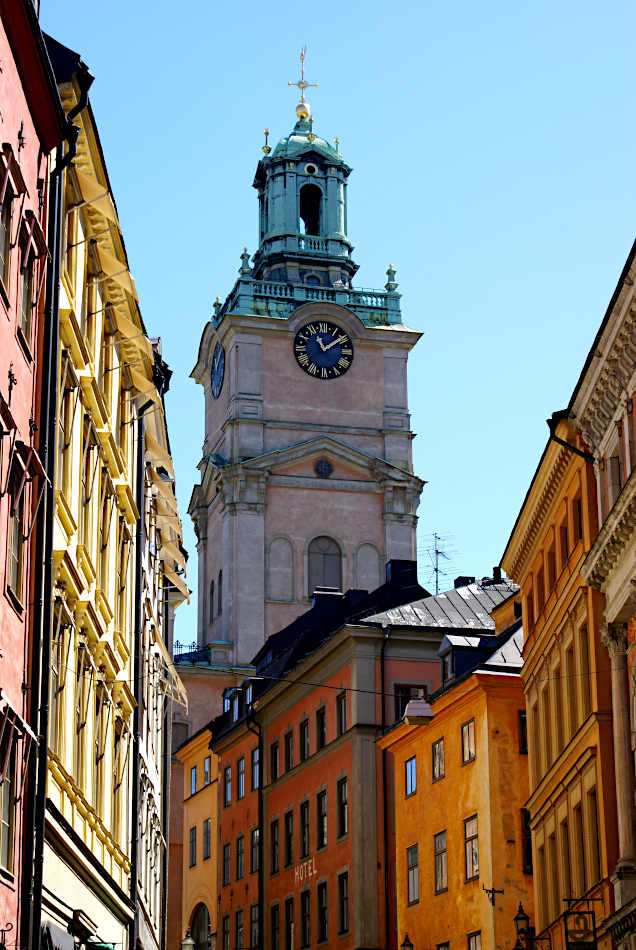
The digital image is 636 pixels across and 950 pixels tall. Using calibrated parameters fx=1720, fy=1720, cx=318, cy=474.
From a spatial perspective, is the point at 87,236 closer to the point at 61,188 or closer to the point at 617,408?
the point at 61,188

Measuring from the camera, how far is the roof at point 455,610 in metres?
57.7

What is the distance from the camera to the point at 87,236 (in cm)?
2609

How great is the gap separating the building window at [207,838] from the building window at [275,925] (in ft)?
32.8

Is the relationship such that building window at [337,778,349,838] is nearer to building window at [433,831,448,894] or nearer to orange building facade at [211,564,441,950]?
orange building facade at [211,564,441,950]

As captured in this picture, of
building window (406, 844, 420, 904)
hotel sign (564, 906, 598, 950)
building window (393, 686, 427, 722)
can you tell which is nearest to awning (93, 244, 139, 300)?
hotel sign (564, 906, 598, 950)

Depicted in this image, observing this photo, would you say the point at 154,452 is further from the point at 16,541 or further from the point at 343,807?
the point at 343,807

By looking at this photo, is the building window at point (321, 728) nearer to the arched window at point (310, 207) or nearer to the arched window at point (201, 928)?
the arched window at point (201, 928)

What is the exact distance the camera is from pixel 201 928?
234 feet

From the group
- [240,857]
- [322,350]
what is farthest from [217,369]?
[240,857]

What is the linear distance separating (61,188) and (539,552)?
2062cm

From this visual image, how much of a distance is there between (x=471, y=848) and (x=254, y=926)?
70.3 ft

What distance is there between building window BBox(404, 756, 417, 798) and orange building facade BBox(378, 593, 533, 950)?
29 mm

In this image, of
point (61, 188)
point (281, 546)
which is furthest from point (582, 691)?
point (281, 546)

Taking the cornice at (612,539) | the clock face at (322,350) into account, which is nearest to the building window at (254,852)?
the cornice at (612,539)
